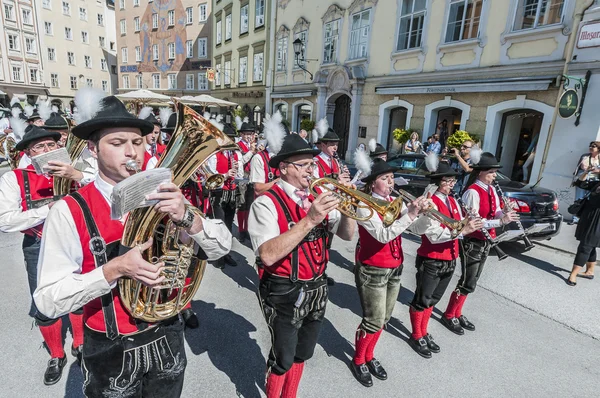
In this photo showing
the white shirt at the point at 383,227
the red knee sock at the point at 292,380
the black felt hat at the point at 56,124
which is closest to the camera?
the red knee sock at the point at 292,380

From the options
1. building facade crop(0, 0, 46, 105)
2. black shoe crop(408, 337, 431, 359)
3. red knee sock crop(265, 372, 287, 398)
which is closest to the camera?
red knee sock crop(265, 372, 287, 398)

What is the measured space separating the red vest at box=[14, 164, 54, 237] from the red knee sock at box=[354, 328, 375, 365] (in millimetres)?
3077

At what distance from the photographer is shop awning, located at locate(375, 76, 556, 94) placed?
9.01 meters

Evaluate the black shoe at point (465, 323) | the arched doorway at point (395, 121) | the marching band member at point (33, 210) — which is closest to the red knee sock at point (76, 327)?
the marching band member at point (33, 210)

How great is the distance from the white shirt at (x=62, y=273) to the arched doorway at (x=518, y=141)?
→ 11451 millimetres

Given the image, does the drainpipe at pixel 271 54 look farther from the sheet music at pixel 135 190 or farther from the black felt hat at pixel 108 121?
the sheet music at pixel 135 190

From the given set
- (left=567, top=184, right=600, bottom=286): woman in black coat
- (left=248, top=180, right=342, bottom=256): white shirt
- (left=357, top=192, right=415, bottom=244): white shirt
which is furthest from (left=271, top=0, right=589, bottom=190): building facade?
(left=248, top=180, right=342, bottom=256): white shirt

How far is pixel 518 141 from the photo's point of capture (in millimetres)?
10852

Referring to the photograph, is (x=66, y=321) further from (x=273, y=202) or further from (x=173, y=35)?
(x=173, y=35)

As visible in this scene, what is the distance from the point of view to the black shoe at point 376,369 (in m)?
3.26

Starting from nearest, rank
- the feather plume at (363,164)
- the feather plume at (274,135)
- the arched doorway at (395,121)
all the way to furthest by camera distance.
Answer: the feather plume at (274,135), the feather plume at (363,164), the arched doorway at (395,121)

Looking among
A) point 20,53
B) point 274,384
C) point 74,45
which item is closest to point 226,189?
point 274,384

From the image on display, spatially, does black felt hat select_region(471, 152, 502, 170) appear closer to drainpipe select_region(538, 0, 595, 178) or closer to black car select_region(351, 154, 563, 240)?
black car select_region(351, 154, 563, 240)

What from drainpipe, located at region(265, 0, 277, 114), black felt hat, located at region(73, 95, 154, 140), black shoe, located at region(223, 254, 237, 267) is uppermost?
drainpipe, located at region(265, 0, 277, 114)
